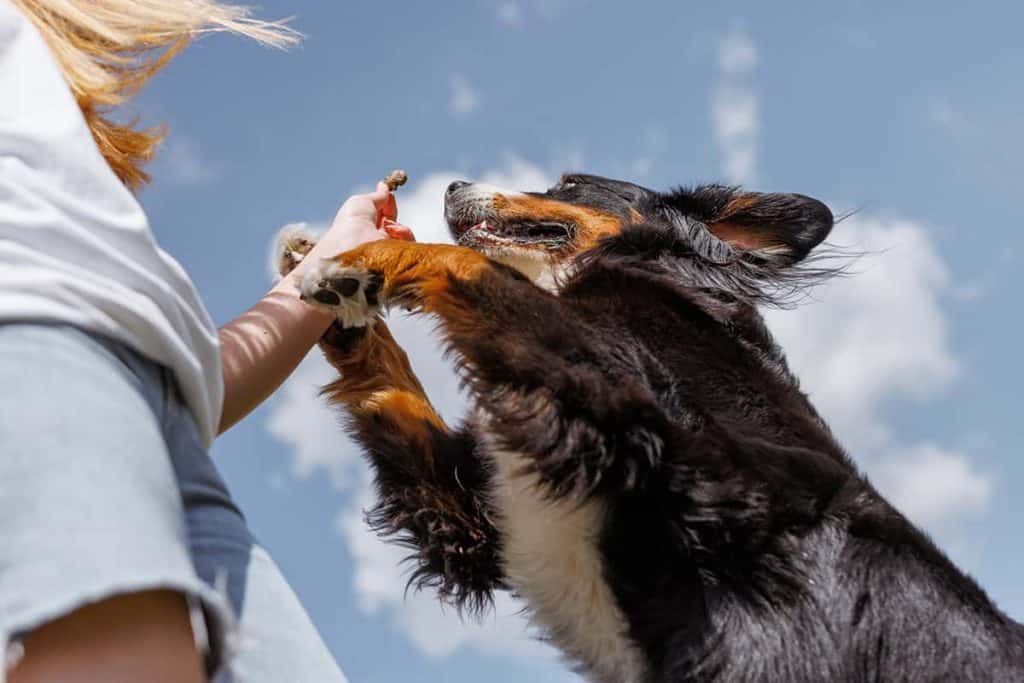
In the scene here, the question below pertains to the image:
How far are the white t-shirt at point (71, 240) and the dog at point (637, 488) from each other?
1962 millimetres

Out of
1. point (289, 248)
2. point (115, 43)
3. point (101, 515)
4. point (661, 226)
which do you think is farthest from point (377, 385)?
point (101, 515)

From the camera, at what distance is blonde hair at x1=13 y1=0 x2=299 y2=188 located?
1762mm

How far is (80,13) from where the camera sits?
1.83m

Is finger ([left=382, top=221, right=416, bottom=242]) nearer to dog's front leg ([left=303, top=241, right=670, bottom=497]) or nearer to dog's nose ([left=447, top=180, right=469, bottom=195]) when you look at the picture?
dog's front leg ([left=303, top=241, right=670, bottom=497])

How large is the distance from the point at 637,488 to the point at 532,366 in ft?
1.94

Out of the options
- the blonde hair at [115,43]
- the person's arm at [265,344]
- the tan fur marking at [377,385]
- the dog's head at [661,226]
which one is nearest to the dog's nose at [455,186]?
the dog's head at [661,226]

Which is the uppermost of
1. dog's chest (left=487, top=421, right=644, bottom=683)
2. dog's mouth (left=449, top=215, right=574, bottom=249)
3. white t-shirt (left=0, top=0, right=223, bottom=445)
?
dog's mouth (left=449, top=215, right=574, bottom=249)

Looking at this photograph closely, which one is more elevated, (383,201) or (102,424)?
(383,201)

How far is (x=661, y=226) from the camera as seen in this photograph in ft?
19.5

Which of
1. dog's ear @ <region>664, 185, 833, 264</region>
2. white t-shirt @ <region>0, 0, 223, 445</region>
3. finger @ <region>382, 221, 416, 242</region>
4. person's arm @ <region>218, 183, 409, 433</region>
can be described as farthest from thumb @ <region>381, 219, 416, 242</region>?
white t-shirt @ <region>0, 0, 223, 445</region>

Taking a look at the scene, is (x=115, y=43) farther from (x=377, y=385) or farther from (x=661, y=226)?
(x=661, y=226)

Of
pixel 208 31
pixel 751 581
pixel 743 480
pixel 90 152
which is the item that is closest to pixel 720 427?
pixel 743 480

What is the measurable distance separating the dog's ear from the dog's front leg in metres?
1.86

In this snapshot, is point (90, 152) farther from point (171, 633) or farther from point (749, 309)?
point (749, 309)
